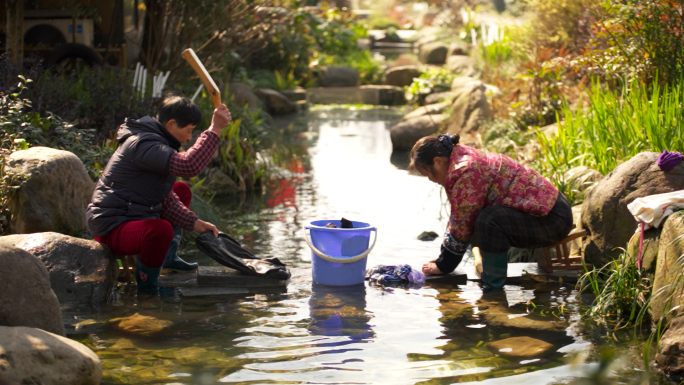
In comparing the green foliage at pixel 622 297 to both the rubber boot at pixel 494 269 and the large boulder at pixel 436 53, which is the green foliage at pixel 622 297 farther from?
the large boulder at pixel 436 53

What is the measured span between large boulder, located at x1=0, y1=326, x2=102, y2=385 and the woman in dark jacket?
1586mm

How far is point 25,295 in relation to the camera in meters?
3.86

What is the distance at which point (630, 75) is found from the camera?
308 inches

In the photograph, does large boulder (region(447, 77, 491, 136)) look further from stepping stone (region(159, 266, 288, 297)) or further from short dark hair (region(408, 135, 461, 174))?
stepping stone (region(159, 266, 288, 297))

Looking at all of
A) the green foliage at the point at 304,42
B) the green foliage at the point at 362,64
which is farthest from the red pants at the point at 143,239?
the green foliage at the point at 362,64

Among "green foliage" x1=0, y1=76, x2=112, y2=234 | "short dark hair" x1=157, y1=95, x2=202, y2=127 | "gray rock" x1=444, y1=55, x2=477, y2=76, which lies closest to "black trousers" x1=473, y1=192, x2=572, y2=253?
"short dark hair" x1=157, y1=95, x2=202, y2=127

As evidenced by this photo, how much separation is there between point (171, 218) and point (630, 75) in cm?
489

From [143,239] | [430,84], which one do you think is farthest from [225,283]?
[430,84]

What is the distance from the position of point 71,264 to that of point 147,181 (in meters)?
0.72

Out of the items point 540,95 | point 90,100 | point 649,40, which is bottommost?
point 90,100

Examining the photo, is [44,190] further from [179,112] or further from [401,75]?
→ [401,75]

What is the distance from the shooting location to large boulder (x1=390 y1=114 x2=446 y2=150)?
45.5 ft

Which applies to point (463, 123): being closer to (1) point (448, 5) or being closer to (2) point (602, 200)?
(2) point (602, 200)

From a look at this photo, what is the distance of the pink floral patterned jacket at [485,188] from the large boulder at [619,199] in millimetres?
355
